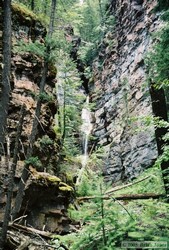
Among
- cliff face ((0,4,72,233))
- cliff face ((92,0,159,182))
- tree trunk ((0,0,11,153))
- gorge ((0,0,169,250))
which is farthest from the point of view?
cliff face ((92,0,159,182))

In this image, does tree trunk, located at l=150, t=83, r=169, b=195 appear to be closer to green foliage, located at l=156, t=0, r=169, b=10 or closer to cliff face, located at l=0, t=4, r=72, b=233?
green foliage, located at l=156, t=0, r=169, b=10

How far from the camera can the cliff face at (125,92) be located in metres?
19.5

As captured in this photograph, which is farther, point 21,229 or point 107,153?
point 107,153

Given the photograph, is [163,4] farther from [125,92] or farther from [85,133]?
[85,133]

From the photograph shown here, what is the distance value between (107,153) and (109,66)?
33.1 ft

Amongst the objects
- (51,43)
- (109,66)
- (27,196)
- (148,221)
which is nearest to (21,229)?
(27,196)

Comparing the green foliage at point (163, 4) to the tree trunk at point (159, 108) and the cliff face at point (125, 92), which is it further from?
the cliff face at point (125, 92)

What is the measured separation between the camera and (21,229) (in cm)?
753

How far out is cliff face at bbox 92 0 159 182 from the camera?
19547 mm

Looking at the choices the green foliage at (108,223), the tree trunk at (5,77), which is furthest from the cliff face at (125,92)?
the green foliage at (108,223)

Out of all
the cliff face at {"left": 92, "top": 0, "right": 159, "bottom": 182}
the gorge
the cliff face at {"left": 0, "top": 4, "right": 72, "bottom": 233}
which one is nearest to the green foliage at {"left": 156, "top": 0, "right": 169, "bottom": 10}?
the gorge

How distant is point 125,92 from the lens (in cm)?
2350

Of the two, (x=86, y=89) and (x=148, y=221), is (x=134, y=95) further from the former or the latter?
(x=148, y=221)

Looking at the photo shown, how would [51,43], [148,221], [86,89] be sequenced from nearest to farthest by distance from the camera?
[148,221], [51,43], [86,89]
